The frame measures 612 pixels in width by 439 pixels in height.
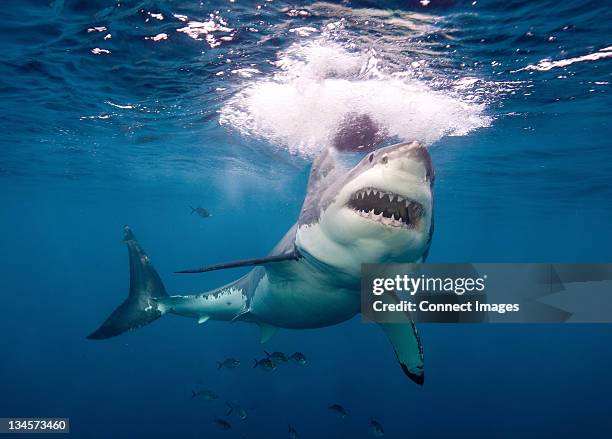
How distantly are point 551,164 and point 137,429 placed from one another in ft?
82.5

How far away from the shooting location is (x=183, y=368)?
2781 cm

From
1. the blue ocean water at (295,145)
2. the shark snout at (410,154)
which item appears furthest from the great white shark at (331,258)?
the blue ocean water at (295,145)

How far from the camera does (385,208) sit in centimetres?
362

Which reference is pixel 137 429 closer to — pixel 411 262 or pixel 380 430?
pixel 380 430

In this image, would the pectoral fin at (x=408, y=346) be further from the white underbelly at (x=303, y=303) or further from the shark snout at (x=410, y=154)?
the shark snout at (x=410, y=154)

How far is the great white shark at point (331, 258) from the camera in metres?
3.33

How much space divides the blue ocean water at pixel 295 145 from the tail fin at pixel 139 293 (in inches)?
200

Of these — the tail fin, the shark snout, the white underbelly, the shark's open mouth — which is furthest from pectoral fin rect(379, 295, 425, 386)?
the tail fin

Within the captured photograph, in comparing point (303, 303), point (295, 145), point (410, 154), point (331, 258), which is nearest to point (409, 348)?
point (303, 303)

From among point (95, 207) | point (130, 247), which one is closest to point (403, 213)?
point (130, 247)

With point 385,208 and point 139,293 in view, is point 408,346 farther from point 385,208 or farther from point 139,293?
point 139,293

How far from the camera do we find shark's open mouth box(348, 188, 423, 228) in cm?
348

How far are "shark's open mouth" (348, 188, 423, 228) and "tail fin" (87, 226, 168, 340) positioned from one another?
6260mm

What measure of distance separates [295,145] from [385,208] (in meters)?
16.2
